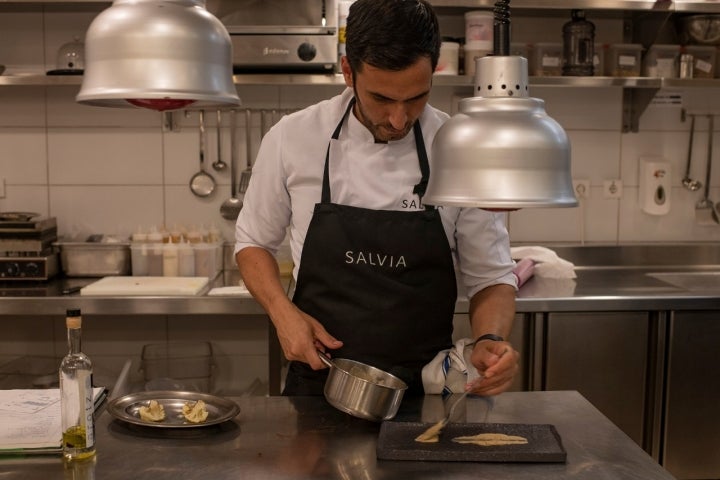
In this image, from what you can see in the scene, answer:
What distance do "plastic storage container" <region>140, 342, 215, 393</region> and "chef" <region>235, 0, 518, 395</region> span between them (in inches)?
66.1

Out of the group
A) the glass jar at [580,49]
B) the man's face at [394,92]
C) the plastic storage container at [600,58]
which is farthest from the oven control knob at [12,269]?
the plastic storage container at [600,58]

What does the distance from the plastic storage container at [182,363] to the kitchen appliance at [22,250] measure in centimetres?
58

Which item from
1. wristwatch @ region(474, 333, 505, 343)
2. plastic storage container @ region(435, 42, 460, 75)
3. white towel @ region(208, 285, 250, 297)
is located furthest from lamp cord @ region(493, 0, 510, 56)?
plastic storage container @ region(435, 42, 460, 75)

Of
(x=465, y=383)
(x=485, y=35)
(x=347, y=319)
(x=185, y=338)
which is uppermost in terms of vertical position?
(x=485, y=35)

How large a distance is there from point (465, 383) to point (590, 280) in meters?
1.68

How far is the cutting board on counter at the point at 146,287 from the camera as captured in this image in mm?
3195

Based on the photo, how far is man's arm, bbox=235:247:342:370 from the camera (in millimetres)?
1887

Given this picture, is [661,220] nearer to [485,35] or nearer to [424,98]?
[485,35]

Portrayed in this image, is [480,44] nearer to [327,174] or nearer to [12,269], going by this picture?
[327,174]

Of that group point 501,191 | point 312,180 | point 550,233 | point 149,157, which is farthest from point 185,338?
point 501,191

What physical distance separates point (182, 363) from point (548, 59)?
1949 millimetres

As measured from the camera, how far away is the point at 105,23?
1.45 m

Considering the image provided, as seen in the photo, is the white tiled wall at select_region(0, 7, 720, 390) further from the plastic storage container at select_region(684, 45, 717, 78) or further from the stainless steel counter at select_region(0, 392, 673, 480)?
the stainless steel counter at select_region(0, 392, 673, 480)

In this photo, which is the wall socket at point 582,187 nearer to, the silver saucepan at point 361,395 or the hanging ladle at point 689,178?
the hanging ladle at point 689,178
